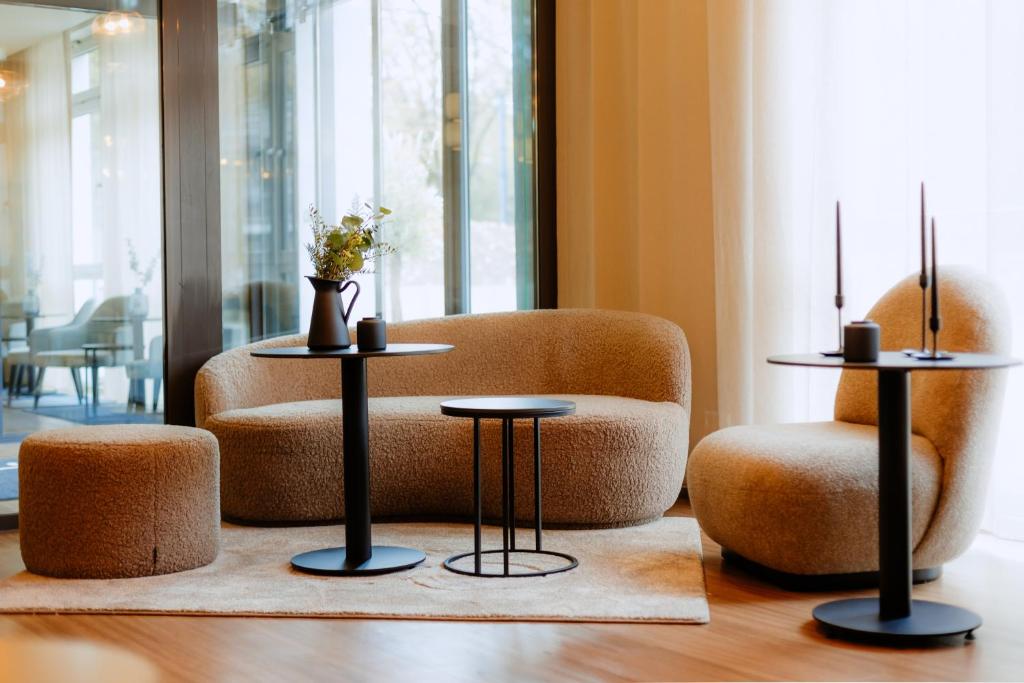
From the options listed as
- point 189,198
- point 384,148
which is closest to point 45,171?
point 189,198

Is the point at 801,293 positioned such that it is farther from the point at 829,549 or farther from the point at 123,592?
the point at 123,592

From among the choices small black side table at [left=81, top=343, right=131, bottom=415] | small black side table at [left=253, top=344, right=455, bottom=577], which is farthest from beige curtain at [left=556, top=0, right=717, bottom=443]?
small black side table at [left=81, top=343, right=131, bottom=415]

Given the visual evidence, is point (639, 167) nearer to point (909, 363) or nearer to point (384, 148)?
point (384, 148)

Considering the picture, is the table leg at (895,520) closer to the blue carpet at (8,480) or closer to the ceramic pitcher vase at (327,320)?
the ceramic pitcher vase at (327,320)

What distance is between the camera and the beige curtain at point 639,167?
463 centimetres

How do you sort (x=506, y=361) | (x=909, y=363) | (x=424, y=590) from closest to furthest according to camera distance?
1. (x=909, y=363)
2. (x=424, y=590)
3. (x=506, y=361)

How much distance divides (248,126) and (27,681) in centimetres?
261

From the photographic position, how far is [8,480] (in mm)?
4102

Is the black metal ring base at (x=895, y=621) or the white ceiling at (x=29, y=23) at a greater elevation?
the white ceiling at (x=29, y=23)

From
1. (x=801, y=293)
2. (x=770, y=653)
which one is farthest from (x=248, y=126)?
(x=770, y=653)

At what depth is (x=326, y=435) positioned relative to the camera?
13.4 feet

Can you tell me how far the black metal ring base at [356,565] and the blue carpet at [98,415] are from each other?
1.11 metres

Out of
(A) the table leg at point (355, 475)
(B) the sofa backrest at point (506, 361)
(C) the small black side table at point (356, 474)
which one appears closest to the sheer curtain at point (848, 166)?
(B) the sofa backrest at point (506, 361)

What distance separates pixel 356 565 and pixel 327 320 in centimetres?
71
